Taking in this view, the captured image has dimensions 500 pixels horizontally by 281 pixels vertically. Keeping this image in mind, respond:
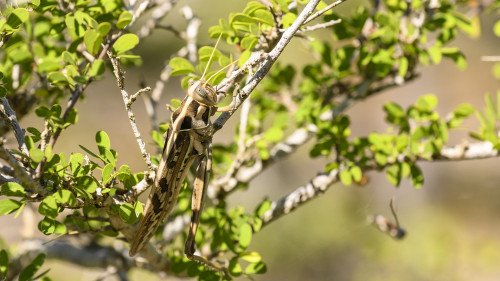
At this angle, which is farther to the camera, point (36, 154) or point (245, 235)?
point (245, 235)

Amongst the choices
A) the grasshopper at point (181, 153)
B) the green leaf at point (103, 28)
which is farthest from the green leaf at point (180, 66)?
the green leaf at point (103, 28)

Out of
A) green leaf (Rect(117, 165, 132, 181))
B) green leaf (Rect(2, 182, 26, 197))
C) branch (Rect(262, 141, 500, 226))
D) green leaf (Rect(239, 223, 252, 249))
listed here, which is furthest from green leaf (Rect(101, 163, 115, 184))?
branch (Rect(262, 141, 500, 226))

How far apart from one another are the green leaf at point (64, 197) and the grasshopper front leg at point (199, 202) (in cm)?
36

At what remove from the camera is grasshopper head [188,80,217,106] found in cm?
97

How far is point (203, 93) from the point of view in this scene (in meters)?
0.96

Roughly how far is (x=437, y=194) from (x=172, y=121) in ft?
10.0

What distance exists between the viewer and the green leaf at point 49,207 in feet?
2.48

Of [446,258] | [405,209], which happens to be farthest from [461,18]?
[405,209]

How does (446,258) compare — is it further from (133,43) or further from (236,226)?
(133,43)

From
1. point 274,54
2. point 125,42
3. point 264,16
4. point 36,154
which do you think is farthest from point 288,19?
point 36,154

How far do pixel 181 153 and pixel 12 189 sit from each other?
35 centimetres

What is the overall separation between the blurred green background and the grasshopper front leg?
15 cm

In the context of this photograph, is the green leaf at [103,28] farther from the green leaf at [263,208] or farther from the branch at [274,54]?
the green leaf at [263,208]

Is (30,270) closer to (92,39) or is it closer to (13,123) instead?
(13,123)
